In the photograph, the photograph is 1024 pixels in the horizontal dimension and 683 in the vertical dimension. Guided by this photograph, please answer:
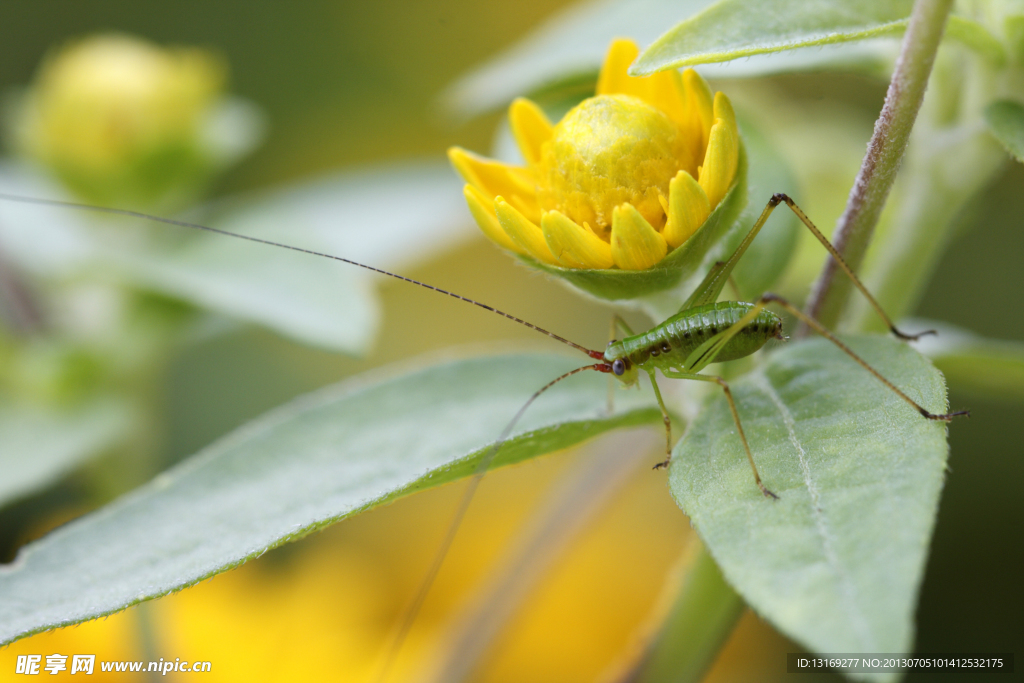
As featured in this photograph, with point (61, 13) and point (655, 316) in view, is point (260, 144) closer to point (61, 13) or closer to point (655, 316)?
point (61, 13)

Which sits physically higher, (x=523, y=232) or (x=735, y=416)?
(x=523, y=232)

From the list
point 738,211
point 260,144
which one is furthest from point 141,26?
point 738,211

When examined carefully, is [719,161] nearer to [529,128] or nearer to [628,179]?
[628,179]

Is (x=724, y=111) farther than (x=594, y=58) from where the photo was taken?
No

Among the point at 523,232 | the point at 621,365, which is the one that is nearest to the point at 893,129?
the point at 523,232

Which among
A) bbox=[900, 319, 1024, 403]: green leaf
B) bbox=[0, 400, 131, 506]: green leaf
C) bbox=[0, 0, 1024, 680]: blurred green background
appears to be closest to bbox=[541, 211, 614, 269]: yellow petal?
bbox=[900, 319, 1024, 403]: green leaf

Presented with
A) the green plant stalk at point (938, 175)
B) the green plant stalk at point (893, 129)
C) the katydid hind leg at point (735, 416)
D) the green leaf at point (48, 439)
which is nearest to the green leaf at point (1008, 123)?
the green plant stalk at point (938, 175)
